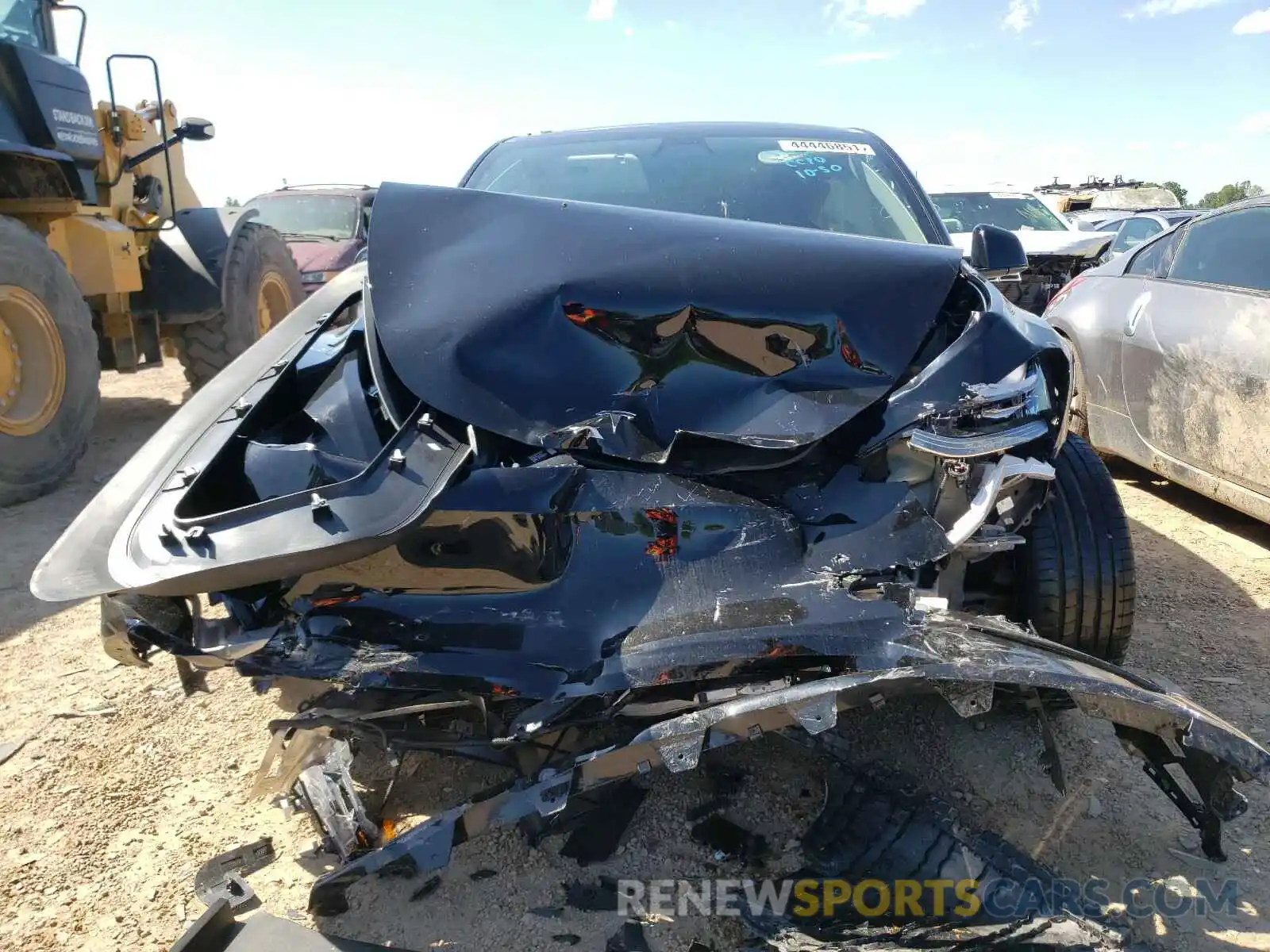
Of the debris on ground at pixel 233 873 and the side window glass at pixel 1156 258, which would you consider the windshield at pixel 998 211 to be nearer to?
the side window glass at pixel 1156 258

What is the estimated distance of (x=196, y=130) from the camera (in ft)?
18.5

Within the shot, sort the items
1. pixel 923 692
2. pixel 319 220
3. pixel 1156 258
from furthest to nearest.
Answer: pixel 319 220 → pixel 1156 258 → pixel 923 692

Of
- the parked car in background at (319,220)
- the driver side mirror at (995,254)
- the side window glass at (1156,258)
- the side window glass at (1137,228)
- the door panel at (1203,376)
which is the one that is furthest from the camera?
the side window glass at (1137,228)

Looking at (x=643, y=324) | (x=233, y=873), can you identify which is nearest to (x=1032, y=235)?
(x=643, y=324)

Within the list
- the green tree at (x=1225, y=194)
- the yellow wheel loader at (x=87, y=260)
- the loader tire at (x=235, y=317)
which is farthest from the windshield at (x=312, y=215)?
the green tree at (x=1225, y=194)

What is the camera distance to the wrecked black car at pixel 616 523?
1.73 m

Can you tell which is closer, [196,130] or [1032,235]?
[196,130]

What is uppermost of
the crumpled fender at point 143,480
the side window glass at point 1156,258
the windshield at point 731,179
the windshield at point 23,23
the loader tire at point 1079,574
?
the windshield at point 23,23

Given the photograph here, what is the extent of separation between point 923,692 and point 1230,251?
3.43 meters

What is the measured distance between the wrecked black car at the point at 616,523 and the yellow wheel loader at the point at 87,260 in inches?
130

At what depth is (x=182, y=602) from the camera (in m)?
1.96

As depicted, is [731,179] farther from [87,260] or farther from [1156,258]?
[87,260]

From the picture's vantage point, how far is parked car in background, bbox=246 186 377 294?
858 centimetres

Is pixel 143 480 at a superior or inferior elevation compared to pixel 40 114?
inferior
